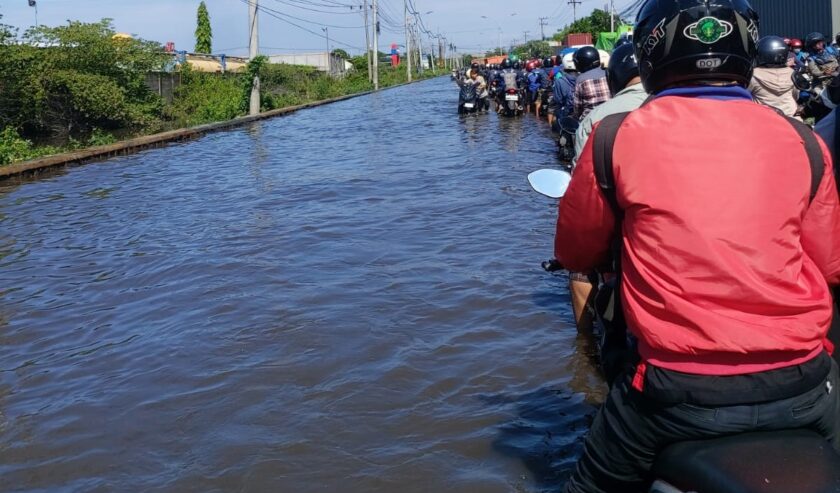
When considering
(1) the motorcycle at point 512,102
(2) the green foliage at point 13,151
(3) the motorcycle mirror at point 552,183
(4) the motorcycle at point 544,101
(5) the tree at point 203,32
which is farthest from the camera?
(5) the tree at point 203,32

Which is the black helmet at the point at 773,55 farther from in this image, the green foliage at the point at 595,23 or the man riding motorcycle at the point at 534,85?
the green foliage at the point at 595,23

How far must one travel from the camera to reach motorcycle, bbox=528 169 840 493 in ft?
5.30

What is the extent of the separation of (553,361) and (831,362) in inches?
109

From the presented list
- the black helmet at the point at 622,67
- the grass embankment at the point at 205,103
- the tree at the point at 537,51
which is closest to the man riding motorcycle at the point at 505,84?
the grass embankment at the point at 205,103

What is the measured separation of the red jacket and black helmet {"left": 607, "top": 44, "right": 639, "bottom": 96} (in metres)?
2.61

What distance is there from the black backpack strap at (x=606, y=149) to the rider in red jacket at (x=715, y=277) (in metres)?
0.02

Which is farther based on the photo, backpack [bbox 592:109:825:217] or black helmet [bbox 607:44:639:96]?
black helmet [bbox 607:44:639:96]

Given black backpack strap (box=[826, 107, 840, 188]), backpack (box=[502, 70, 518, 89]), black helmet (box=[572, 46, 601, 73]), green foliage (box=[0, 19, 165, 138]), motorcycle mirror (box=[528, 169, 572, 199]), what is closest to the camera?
motorcycle mirror (box=[528, 169, 572, 199])

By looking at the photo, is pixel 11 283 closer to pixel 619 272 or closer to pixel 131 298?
pixel 131 298

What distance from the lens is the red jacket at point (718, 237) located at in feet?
5.94

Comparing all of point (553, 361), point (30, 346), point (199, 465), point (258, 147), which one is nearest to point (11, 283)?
point (30, 346)

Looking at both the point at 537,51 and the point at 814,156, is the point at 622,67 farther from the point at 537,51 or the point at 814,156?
the point at 537,51

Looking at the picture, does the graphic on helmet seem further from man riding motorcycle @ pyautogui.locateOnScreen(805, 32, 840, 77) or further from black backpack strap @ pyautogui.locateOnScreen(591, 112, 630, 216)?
man riding motorcycle @ pyautogui.locateOnScreen(805, 32, 840, 77)

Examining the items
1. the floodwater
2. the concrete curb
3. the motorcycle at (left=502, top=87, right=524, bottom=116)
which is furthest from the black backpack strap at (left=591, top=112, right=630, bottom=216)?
the motorcycle at (left=502, top=87, right=524, bottom=116)
